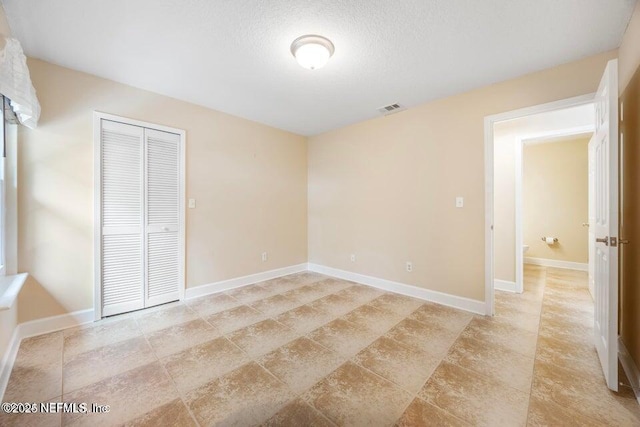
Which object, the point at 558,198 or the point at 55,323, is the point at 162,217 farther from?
the point at 558,198

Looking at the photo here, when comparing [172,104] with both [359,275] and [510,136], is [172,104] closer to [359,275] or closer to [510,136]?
[359,275]

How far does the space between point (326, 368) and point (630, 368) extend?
6.85 ft

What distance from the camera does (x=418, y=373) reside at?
1712 mm

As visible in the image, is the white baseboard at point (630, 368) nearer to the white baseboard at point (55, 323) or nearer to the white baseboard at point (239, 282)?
the white baseboard at point (239, 282)

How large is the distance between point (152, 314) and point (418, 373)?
2.77 m

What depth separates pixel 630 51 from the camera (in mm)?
1781

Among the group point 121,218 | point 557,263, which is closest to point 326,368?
point 121,218

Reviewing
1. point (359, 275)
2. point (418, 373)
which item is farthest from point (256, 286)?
point (418, 373)

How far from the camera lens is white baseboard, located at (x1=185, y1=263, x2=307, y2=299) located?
3214mm

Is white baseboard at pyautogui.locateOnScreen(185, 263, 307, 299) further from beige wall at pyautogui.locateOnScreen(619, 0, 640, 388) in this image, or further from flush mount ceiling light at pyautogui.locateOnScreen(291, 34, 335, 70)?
beige wall at pyautogui.locateOnScreen(619, 0, 640, 388)

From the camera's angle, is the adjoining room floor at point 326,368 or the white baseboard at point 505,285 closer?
the adjoining room floor at point 326,368

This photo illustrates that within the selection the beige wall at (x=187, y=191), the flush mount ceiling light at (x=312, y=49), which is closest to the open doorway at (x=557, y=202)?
the flush mount ceiling light at (x=312, y=49)

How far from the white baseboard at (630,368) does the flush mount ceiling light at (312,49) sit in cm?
312

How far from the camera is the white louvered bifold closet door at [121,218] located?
257 centimetres
